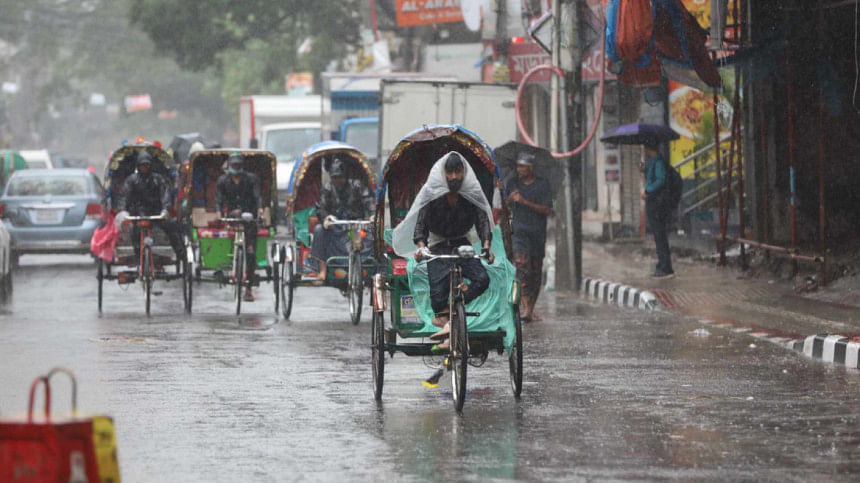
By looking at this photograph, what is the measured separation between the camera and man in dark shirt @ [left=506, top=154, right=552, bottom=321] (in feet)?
53.7

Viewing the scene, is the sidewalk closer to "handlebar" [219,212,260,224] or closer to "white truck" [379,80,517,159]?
"white truck" [379,80,517,159]

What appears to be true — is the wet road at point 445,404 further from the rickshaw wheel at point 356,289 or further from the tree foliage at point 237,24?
the tree foliage at point 237,24

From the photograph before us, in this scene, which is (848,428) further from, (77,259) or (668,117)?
(77,259)

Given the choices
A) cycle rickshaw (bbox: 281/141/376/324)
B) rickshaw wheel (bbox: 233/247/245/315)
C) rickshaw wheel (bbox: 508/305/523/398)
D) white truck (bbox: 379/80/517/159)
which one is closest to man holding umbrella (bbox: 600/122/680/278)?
white truck (bbox: 379/80/517/159)

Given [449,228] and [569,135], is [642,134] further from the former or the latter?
[449,228]

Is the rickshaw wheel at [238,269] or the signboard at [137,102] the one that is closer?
the rickshaw wheel at [238,269]

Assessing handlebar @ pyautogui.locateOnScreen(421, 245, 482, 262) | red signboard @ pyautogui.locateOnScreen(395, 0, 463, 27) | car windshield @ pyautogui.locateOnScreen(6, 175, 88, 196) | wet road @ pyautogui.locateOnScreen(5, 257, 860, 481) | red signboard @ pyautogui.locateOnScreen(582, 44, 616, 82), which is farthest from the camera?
red signboard @ pyautogui.locateOnScreen(395, 0, 463, 27)

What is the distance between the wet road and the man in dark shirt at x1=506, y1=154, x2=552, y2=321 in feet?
1.50

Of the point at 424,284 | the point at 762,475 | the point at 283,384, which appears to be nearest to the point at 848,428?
the point at 762,475

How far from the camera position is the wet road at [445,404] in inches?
314

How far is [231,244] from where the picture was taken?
59.9 feet

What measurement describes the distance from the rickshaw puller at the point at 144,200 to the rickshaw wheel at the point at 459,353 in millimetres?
8685

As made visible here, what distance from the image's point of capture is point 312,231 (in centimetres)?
1766

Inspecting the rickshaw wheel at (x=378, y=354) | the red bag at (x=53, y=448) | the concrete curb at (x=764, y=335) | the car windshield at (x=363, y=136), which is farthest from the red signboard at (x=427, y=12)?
the red bag at (x=53, y=448)
